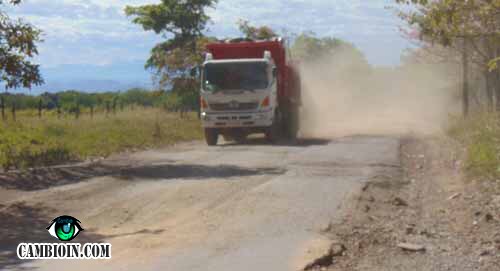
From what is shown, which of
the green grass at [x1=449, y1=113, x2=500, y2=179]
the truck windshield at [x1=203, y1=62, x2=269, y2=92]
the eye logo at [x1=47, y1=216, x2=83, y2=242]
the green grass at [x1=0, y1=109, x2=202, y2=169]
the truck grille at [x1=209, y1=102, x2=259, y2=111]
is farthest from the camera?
the truck grille at [x1=209, y1=102, x2=259, y2=111]

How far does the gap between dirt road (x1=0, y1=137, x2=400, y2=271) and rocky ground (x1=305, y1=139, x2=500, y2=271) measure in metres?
0.33

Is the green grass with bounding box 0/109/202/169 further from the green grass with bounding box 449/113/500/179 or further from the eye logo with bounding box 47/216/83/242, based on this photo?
the green grass with bounding box 449/113/500/179

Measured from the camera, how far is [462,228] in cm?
1028

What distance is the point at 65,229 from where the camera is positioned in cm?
968

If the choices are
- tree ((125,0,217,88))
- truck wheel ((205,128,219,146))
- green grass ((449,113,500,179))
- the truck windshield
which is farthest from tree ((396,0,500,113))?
tree ((125,0,217,88))

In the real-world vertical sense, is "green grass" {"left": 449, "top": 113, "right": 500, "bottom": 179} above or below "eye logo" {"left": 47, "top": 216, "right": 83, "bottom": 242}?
above

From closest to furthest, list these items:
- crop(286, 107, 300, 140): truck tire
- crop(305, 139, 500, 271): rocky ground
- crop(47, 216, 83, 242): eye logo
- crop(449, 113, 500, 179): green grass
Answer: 1. crop(305, 139, 500, 271): rocky ground
2. crop(47, 216, 83, 242): eye logo
3. crop(449, 113, 500, 179): green grass
4. crop(286, 107, 300, 140): truck tire

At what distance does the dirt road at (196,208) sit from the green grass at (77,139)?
1.79 metres

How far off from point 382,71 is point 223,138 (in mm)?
55428

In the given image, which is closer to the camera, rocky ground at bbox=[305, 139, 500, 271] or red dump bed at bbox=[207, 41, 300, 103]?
rocky ground at bbox=[305, 139, 500, 271]

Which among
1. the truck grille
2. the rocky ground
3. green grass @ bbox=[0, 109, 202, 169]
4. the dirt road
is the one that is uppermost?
the truck grille

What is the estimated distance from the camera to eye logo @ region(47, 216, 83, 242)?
A: 9259 millimetres

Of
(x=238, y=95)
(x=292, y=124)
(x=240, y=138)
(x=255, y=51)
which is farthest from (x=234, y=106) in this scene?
(x=292, y=124)

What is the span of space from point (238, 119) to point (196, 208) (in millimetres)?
14172
